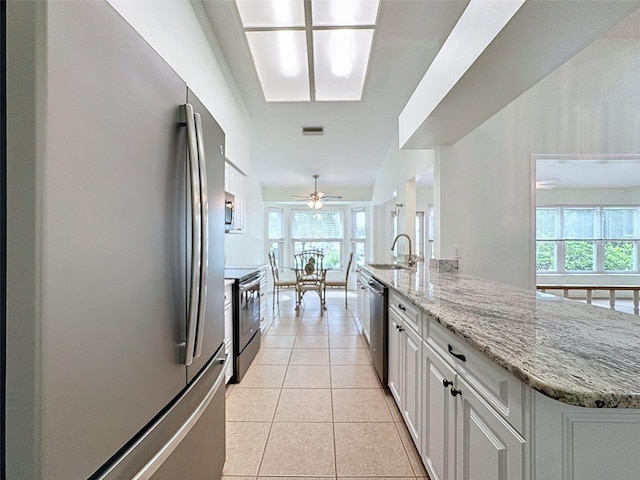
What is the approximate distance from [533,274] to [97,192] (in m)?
3.38

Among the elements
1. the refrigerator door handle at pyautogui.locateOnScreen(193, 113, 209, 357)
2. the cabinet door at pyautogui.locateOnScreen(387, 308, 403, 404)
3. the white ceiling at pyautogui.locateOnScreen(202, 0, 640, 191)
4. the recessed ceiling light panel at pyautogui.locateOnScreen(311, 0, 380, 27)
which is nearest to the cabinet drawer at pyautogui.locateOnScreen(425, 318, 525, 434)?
the cabinet door at pyautogui.locateOnScreen(387, 308, 403, 404)

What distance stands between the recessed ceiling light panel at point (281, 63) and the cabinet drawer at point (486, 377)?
310cm

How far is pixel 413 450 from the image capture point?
1866 millimetres

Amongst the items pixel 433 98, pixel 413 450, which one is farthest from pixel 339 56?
pixel 413 450

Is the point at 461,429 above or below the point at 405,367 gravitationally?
above

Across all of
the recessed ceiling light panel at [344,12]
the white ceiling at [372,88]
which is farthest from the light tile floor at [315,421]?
the recessed ceiling light panel at [344,12]

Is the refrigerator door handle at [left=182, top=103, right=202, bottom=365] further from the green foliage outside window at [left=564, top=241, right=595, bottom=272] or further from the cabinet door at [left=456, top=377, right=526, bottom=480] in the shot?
the green foliage outside window at [left=564, top=241, right=595, bottom=272]

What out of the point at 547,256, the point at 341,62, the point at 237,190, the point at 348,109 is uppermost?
the point at 341,62

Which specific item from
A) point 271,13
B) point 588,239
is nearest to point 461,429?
point 271,13

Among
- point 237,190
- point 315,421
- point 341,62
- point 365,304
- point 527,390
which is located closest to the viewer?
point 527,390

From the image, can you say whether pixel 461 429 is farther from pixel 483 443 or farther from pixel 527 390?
pixel 527 390

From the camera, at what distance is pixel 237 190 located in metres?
4.20

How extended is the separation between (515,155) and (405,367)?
229 cm

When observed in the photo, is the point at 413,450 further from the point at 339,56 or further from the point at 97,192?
the point at 339,56
